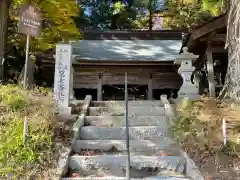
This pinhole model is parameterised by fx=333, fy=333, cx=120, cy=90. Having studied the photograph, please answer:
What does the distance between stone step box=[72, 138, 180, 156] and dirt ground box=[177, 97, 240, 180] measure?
295 mm

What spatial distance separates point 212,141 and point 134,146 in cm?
128

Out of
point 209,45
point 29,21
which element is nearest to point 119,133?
point 29,21

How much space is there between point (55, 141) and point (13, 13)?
24.9ft

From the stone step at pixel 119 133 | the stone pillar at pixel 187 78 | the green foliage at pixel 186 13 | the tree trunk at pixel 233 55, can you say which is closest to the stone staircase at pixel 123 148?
the stone step at pixel 119 133

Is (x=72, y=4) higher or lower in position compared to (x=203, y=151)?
higher

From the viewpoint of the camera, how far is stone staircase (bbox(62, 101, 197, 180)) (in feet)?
16.3

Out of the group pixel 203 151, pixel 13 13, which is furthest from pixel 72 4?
pixel 203 151

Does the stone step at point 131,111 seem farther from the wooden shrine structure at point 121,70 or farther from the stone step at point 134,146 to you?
the wooden shrine structure at point 121,70

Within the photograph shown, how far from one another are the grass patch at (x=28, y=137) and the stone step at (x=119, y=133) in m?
0.66

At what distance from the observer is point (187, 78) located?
330 inches

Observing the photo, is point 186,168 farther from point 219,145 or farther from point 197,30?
point 197,30

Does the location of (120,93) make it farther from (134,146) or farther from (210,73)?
(134,146)

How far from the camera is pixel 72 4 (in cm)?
1073

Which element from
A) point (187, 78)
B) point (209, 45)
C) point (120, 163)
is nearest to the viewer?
point (120, 163)
